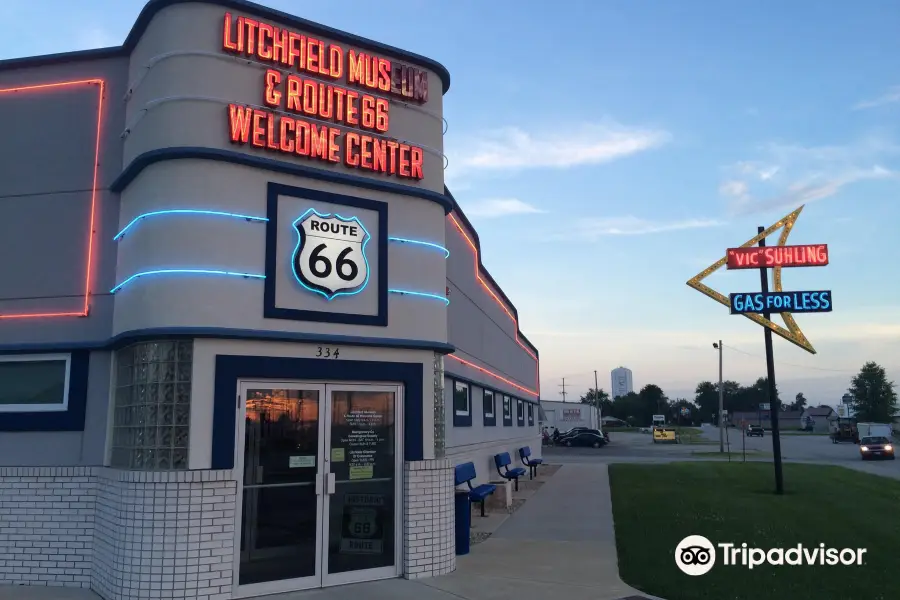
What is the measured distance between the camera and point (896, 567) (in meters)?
10.3

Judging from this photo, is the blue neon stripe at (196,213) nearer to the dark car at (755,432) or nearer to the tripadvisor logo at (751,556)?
the tripadvisor logo at (751,556)

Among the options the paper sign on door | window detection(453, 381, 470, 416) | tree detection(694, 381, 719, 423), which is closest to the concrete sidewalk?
the paper sign on door

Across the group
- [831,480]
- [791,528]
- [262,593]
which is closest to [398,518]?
[262,593]

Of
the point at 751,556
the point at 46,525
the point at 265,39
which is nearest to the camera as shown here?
the point at 46,525

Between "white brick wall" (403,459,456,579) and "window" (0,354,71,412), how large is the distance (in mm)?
5258

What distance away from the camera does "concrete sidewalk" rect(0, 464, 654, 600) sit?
29.5 feet

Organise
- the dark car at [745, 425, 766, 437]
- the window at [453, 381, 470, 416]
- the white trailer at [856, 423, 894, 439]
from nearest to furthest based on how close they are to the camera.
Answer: the window at [453, 381, 470, 416], the white trailer at [856, 423, 894, 439], the dark car at [745, 425, 766, 437]

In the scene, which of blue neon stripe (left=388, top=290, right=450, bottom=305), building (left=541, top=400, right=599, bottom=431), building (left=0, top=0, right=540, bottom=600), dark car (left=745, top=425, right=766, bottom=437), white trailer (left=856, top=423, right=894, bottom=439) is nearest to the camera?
building (left=0, top=0, right=540, bottom=600)

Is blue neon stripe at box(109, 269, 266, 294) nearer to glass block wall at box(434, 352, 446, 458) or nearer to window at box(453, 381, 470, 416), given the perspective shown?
glass block wall at box(434, 352, 446, 458)

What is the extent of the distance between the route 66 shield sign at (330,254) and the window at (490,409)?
11.4 metres

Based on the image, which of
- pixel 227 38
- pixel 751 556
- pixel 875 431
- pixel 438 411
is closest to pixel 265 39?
pixel 227 38

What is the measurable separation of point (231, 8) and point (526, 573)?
9.32 meters

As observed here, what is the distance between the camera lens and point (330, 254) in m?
10.1

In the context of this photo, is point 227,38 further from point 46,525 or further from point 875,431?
point 875,431
